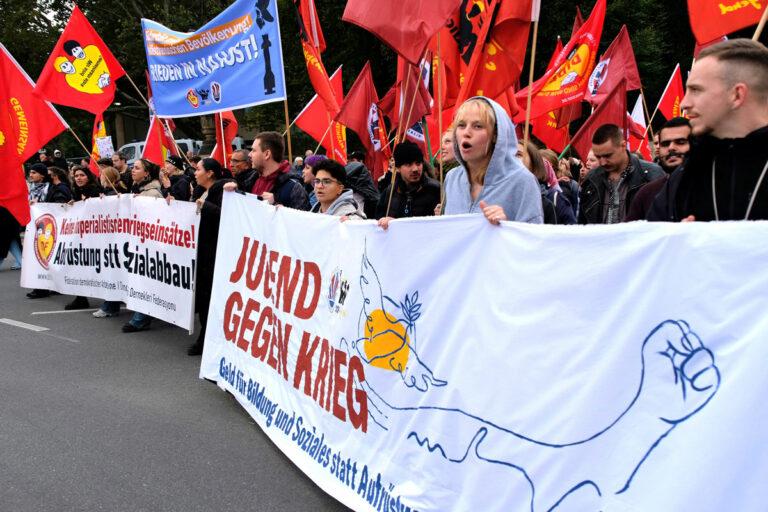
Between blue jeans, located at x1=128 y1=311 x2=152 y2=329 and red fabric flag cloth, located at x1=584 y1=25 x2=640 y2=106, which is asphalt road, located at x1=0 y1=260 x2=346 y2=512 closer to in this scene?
blue jeans, located at x1=128 y1=311 x2=152 y2=329

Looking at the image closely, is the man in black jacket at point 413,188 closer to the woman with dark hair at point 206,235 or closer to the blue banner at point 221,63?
the blue banner at point 221,63

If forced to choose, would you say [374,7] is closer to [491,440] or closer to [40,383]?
[491,440]

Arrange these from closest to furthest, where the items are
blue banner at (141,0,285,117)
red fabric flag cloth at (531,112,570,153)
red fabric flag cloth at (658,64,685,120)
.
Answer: blue banner at (141,0,285,117)
red fabric flag cloth at (531,112,570,153)
red fabric flag cloth at (658,64,685,120)

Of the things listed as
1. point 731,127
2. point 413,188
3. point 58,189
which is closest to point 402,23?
point 413,188

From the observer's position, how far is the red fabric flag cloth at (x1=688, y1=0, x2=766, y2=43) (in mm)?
4941

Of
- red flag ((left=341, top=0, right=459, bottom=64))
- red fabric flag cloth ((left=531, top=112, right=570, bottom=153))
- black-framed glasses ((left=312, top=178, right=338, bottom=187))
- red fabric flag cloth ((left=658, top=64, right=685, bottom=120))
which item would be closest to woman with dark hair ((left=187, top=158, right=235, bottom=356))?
black-framed glasses ((left=312, top=178, right=338, bottom=187))

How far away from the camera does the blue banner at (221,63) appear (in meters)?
6.34

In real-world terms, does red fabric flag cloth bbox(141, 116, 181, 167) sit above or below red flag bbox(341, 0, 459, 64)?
below

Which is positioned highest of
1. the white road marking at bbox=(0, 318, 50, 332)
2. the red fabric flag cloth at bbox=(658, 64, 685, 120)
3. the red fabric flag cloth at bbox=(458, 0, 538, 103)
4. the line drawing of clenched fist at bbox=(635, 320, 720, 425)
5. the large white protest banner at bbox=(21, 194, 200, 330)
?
the red fabric flag cloth at bbox=(658, 64, 685, 120)

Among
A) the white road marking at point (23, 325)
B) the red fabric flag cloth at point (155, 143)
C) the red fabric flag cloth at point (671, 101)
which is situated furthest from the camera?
the red fabric flag cloth at point (155, 143)

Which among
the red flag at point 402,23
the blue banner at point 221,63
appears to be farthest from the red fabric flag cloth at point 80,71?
the red flag at point 402,23

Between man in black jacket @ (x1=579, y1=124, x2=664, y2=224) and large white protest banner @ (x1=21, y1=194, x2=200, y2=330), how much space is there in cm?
361

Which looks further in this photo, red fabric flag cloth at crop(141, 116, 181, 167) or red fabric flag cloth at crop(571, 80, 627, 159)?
red fabric flag cloth at crop(141, 116, 181, 167)

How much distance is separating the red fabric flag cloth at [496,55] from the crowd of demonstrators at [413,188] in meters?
0.87
